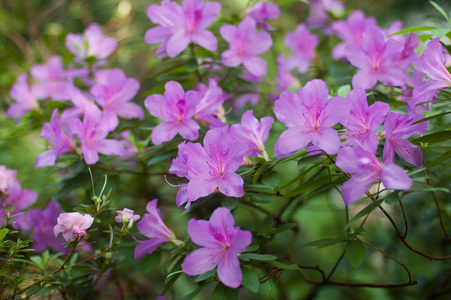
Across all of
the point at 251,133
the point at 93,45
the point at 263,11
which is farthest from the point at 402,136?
the point at 93,45

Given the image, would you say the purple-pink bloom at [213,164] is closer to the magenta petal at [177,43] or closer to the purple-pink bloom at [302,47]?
the magenta petal at [177,43]

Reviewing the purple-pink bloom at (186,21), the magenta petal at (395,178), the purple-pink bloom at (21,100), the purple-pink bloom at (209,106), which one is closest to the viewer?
the magenta petal at (395,178)

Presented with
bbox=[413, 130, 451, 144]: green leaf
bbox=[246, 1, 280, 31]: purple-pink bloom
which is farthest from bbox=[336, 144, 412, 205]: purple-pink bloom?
bbox=[246, 1, 280, 31]: purple-pink bloom

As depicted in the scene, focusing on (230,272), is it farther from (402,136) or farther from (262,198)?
(402,136)

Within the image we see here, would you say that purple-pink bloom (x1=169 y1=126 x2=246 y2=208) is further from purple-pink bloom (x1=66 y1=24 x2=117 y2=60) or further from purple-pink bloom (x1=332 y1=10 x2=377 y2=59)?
purple-pink bloom (x1=66 y1=24 x2=117 y2=60)

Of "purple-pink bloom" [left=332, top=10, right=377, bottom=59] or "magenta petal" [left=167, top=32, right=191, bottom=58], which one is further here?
"purple-pink bloom" [left=332, top=10, right=377, bottom=59]

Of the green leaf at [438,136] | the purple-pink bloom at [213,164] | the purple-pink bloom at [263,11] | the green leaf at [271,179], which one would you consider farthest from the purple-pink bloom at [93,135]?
the green leaf at [438,136]
